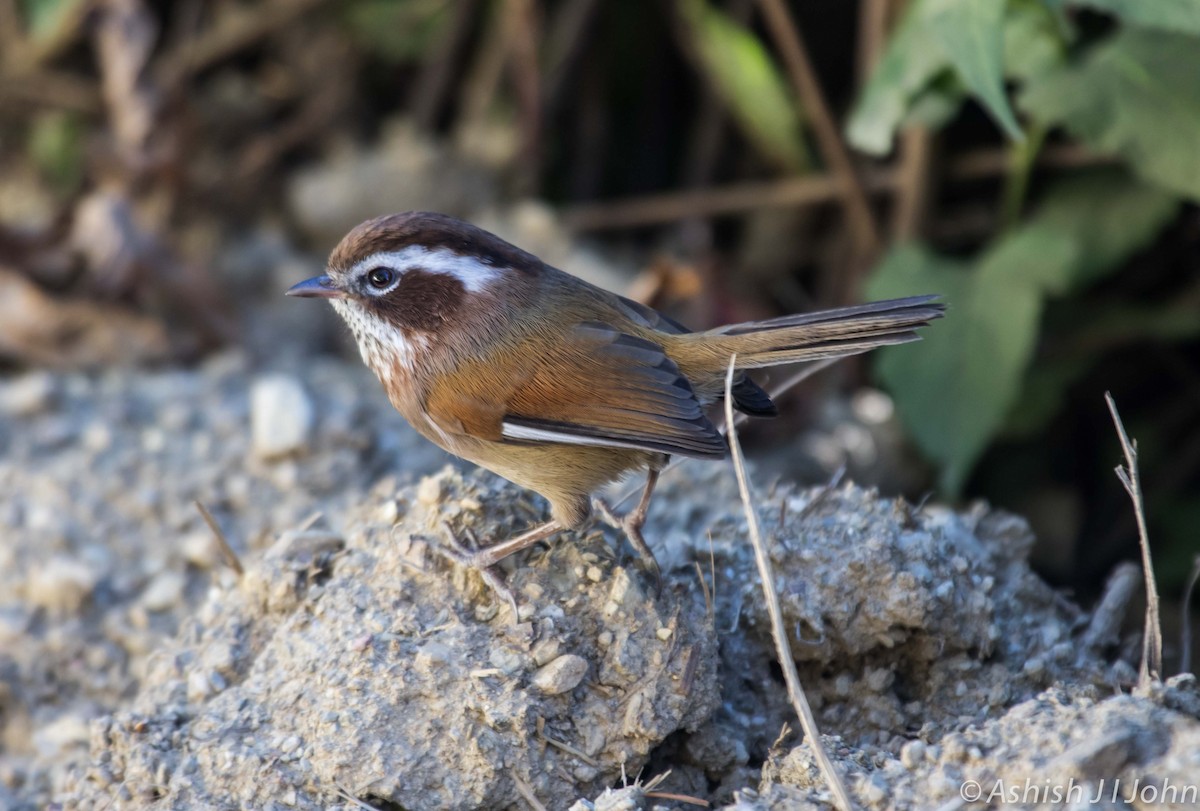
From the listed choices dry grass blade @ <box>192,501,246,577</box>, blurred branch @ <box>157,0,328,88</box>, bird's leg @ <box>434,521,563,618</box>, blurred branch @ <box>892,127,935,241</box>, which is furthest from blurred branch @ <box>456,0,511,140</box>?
bird's leg @ <box>434,521,563,618</box>

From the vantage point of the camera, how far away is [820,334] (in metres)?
3.79

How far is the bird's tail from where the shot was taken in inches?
145

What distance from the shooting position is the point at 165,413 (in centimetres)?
602

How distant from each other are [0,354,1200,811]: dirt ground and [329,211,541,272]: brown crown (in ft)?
2.32

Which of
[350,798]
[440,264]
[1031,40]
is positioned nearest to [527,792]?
[350,798]

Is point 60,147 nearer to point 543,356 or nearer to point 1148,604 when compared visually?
point 543,356

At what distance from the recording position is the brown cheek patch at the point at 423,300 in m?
4.04

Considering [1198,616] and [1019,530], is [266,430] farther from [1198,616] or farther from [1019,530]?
[1198,616]

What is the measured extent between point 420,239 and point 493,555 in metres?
1.04

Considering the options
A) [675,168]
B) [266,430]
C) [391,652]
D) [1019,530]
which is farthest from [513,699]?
[675,168]

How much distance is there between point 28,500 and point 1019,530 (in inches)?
159

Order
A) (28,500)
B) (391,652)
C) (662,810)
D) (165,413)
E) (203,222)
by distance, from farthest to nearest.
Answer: (203,222), (165,413), (28,500), (391,652), (662,810)

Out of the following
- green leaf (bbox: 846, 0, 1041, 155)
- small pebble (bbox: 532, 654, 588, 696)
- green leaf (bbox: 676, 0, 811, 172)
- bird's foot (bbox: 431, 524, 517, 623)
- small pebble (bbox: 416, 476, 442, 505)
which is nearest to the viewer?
small pebble (bbox: 532, 654, 588, 696)

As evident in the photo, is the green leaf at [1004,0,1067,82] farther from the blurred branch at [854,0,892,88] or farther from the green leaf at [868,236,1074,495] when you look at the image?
the blurred branch at [854,0,892,88]
